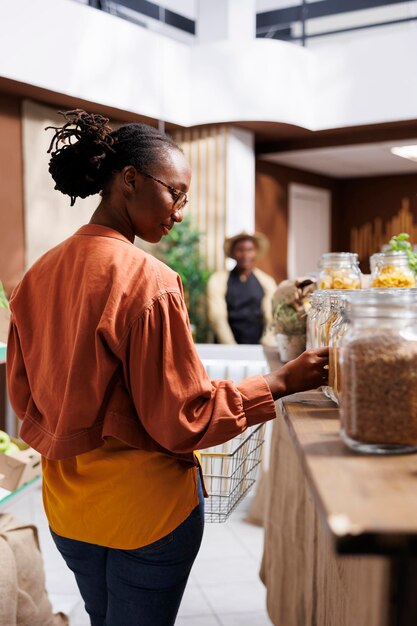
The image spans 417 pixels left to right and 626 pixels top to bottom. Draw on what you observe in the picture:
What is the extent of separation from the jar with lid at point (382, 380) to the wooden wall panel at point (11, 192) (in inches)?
218

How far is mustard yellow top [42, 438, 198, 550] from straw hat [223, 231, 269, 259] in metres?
5.86

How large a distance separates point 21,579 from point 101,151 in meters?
1.81

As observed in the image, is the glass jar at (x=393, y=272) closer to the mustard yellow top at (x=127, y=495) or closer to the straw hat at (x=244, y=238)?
the mustard yellow top at (x=127, y=495)

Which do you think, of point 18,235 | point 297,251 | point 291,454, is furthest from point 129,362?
point 297,251

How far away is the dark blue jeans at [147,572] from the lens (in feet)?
4.60

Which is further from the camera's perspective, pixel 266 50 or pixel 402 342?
pixel 266 50

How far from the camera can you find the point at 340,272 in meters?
2.12

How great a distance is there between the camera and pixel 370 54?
24.3 feet

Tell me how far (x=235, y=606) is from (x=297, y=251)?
7.10m

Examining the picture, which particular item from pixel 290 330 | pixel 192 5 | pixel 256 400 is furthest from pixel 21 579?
pixel 192 5

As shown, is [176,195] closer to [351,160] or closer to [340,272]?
[340,272]

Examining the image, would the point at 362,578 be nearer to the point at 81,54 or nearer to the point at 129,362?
the point at 129,362

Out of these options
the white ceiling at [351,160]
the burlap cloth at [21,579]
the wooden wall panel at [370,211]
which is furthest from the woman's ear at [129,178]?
the wooden wall panel at [370,211]

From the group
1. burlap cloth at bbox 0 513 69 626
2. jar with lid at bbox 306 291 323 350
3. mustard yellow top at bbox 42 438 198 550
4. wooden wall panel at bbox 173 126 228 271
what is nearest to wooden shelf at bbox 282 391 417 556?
mustard yellow top at bbox 42 438 198 550
